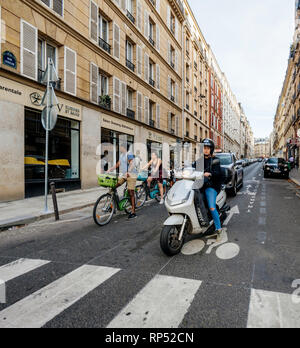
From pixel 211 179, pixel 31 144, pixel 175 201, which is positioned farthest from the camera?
pixel 31 144

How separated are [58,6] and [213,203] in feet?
38.7

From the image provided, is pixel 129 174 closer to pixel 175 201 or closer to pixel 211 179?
pixel 211 179

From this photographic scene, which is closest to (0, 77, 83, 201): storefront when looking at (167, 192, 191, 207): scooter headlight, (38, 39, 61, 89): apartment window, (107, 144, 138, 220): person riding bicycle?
(38, 39, 61, 89): apartment window

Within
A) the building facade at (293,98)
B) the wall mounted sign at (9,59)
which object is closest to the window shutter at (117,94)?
the wall mounted sign at (9,59)

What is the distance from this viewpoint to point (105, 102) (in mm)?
14547

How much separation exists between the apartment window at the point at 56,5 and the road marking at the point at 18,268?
1136 centimetres

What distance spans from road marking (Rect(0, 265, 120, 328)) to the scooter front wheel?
0.77 metres

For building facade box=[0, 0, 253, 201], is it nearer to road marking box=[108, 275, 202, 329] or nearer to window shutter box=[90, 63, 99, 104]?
window shutter box=[90, 63, 99, 104]

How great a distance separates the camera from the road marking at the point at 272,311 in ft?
6.96

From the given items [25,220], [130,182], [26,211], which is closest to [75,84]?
[26,211]

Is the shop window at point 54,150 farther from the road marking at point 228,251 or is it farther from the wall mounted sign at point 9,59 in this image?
the road marking at point 228,251

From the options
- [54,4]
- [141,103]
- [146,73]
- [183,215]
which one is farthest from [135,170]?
[146,73]

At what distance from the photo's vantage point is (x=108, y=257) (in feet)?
12.4
